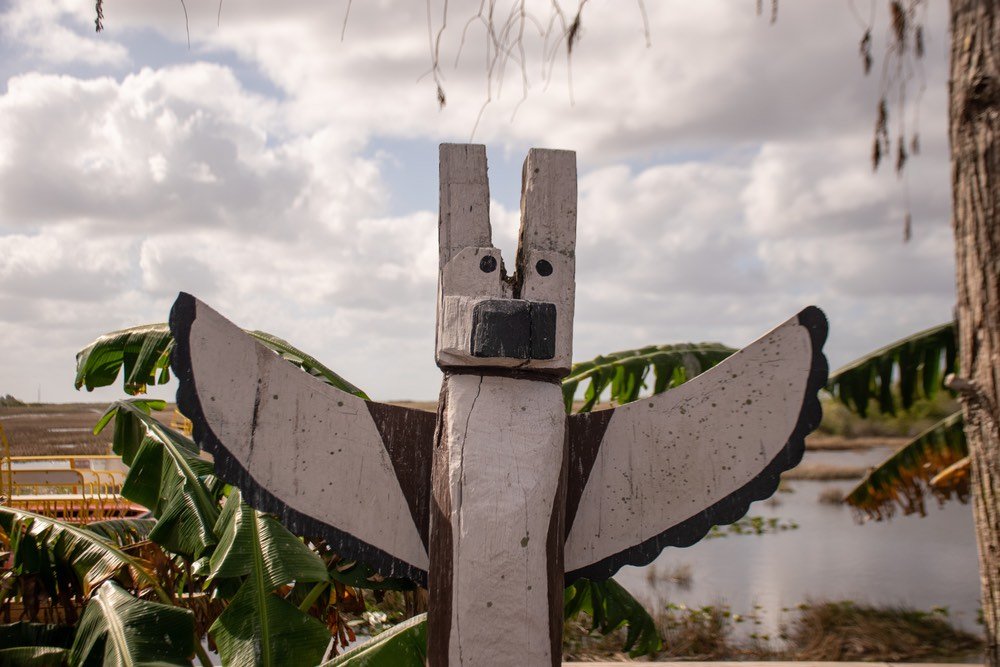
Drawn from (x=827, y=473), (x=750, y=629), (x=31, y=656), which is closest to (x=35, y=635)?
(x=31, y=656)

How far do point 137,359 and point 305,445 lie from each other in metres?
2.27

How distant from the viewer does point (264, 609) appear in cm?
269

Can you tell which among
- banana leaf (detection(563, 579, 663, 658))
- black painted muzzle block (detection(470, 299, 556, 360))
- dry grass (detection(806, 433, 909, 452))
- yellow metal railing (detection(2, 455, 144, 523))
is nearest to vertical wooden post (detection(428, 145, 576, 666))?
black painted muzzle block (detection(470, 299, 556, 360))

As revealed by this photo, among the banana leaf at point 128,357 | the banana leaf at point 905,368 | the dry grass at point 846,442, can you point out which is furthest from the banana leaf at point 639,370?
the dry grass at point 846,442

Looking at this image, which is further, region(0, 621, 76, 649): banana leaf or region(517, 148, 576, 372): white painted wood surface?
region(0, 621, 76, 649): banana leaf

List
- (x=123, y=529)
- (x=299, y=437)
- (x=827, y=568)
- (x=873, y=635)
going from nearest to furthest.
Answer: (x=299, y=437), (x=123, y=529), (x=873, y=635), (x=827, y=568)

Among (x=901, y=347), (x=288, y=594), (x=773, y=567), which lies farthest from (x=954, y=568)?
(x=288, y=594)

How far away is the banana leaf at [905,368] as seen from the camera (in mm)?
4914

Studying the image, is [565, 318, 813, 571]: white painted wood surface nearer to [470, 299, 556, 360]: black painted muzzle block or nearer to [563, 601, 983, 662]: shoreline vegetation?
[470, 299, 556, 360]: black painted muzzle block

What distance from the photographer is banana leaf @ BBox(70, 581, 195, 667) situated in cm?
268

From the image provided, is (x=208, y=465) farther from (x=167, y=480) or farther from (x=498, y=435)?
(x=498, y=435)

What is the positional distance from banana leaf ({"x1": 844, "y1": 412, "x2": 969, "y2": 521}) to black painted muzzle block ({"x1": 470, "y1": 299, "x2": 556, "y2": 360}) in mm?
3951

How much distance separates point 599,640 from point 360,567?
401 cm

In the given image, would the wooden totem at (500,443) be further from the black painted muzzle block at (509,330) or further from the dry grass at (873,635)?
the dry grass at (873,635)
